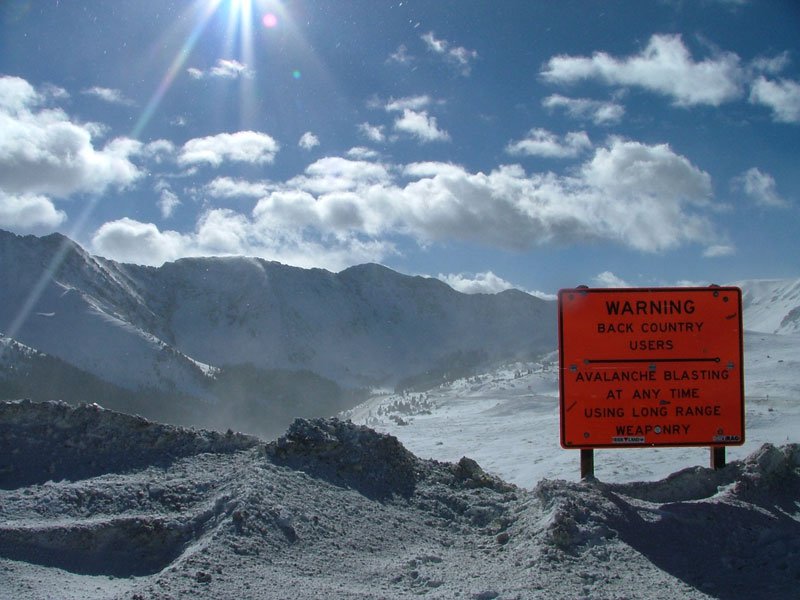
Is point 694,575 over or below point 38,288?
below

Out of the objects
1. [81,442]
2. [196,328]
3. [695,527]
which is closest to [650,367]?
[695,527]

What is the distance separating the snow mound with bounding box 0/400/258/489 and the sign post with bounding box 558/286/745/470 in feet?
12.8

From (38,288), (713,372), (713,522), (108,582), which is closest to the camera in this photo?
(108,582)

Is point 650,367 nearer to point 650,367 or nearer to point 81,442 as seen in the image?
point 650,367

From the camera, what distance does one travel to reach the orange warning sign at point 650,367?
296 inches

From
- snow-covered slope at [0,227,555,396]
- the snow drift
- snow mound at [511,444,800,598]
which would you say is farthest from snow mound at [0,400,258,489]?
snow-covered slope at [0,227,555,396]

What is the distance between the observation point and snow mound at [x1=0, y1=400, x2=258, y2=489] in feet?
24.0

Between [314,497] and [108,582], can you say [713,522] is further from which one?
[108,582]

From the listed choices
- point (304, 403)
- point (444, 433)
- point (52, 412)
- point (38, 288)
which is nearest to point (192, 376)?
point (304, 403)

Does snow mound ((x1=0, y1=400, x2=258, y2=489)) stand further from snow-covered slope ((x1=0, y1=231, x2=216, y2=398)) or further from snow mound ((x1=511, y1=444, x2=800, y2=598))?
snow-covered slope ((x1=0, y1=231, x2=216, y2=398))

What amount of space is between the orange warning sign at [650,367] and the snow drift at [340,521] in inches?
25.4

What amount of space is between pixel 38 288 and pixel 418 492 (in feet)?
487

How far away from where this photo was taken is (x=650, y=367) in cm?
754

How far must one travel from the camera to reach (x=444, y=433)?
3083 centimetres
